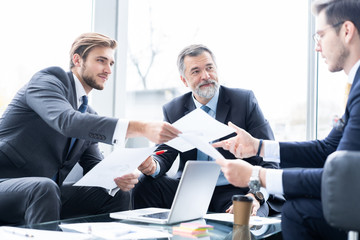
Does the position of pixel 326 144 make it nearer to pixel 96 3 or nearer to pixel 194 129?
pixel 194 129

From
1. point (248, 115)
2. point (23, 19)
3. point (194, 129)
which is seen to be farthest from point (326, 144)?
point (23, 19)

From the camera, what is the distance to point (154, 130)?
1766 mm

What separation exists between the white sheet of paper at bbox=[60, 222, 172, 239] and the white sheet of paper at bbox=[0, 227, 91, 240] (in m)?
0.06

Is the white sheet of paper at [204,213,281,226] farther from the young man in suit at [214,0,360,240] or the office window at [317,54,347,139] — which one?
the office window at [317,54,347,139]

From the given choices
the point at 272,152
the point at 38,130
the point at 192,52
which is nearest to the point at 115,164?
the point at 38,130

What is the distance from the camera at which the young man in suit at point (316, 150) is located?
4.43 ft

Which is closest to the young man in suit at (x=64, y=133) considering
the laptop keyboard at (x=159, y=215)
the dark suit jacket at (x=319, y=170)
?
the laptop keyboard at (x=159, y=215)

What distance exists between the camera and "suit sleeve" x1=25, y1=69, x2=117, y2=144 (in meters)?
1.84

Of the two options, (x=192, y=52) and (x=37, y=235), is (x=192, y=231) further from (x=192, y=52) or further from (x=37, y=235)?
(x=192, y=52)

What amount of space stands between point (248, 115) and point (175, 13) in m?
1.63

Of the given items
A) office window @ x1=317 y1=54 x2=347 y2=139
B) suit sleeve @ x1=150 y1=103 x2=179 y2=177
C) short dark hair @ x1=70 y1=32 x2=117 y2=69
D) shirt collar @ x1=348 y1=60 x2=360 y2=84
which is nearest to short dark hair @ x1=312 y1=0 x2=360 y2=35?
shirt collar @ x1=348 y1=60 x2=360 y2=84

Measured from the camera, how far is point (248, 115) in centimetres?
265

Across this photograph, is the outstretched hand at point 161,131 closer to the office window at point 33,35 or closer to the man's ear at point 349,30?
the man's ear at point 349,30

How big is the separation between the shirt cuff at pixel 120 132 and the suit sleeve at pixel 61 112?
0.7 inches
